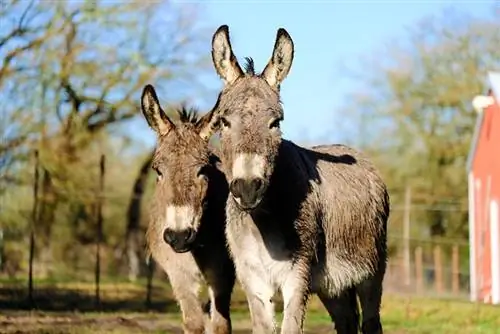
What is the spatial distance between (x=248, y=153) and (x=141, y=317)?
10.8 metres

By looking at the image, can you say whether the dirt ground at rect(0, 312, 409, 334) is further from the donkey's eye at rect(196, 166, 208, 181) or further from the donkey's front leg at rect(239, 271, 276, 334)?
the donkey's front leg at rect(239, 271, 276, 334)

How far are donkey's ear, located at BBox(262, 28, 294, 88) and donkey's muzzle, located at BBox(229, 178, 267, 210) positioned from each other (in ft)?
3.92

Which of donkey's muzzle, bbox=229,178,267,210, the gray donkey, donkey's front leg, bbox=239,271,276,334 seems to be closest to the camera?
donkey's muzzle, bbox=229,178,267,210

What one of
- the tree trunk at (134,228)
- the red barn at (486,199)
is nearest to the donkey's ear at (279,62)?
the red barn at (486,199)

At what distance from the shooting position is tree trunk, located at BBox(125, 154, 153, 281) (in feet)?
130

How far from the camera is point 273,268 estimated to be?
766 cm

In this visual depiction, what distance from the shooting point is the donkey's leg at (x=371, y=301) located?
978 cm

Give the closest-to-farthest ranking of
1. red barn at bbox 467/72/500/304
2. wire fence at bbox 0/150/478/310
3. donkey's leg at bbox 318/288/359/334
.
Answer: donkey's leg at bbox 318/288/359/334 → wire fence at bbox 0/150/478/310 → red barn at bbox 467/72/500/304

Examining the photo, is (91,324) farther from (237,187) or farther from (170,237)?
(237,187)

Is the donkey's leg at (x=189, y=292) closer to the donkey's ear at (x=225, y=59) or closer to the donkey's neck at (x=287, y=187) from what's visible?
the donkey's neck at (x=287, y=187)

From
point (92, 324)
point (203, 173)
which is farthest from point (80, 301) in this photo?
point (203, 173)

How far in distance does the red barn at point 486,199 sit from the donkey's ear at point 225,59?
2147 centimetres

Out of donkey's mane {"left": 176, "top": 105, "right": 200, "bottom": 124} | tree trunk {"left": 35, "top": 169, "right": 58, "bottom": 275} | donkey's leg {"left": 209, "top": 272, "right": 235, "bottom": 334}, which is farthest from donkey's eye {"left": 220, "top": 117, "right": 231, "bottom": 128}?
tree trunk {"left": 35, "top": 169, "right": 58, "bottom": 275}

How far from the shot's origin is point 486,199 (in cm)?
3122
